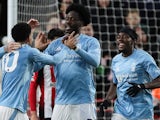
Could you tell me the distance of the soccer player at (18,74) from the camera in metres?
5.53

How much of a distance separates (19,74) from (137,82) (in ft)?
4.53

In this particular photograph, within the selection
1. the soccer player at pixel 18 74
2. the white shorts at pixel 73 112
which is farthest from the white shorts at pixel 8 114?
the white shorts at pixel 73 112

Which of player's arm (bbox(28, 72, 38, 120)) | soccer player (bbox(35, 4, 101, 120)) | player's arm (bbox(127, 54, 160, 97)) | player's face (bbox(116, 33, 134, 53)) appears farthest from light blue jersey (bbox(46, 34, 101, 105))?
player's arm (bbox(28, 72, 38, 120))

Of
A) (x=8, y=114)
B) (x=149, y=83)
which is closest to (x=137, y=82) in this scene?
(x=149, y=83)

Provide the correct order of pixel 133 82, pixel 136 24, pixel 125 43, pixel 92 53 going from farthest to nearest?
pixel 136 24 → pixel 125 43 → pixel 133 82 → pixel 92 53

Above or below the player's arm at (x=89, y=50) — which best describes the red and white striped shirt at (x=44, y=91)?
below

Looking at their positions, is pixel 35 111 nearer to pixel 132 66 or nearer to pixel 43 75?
pixel 43 75

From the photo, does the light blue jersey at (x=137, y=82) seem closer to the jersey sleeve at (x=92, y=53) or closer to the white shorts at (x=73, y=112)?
the white shorts at (x=73, y=112)

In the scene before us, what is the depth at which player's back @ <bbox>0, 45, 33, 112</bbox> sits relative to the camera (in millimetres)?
5547

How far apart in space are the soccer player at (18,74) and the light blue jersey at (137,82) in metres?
0.96

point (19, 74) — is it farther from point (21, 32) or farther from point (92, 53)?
point (92, 53)

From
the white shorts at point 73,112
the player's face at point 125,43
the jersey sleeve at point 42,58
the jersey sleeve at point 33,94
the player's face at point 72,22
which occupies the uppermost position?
the player's face at point 72,22

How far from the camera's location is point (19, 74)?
220 inches

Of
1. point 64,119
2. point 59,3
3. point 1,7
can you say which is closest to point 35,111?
point 64,119
